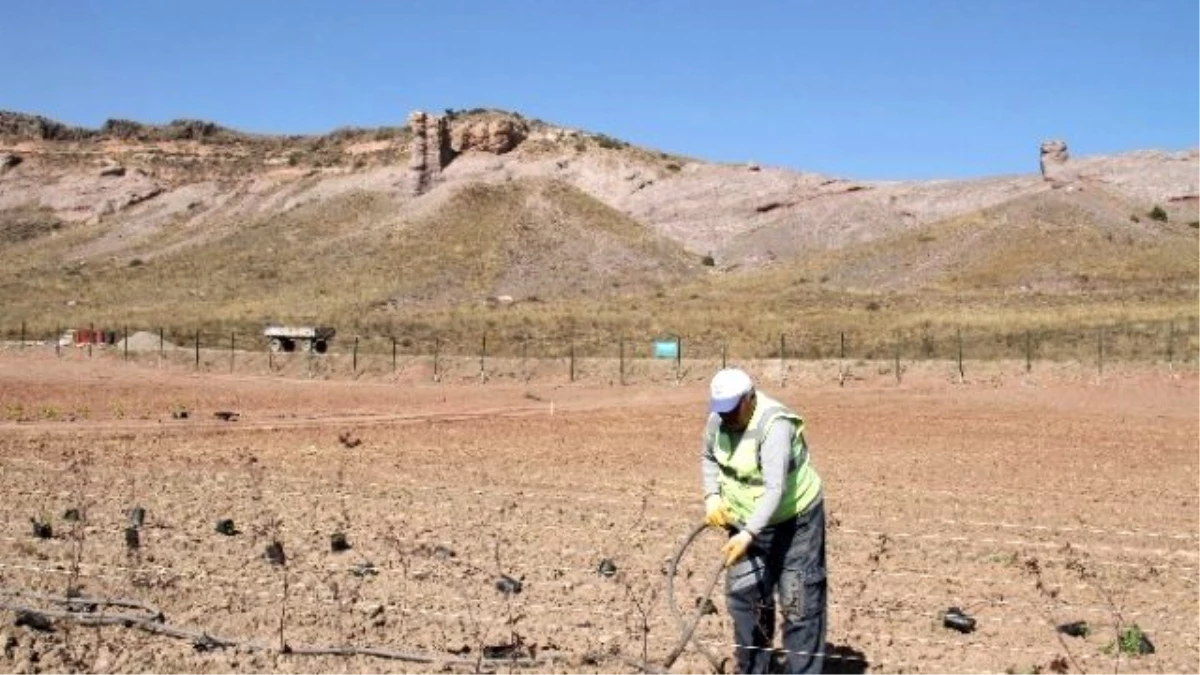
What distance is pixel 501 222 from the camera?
7300 cm

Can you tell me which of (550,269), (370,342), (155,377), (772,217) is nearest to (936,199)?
(772,217)

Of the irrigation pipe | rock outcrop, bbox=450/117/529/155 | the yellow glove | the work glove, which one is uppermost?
rock outcrop, bbox=450/117/529/155

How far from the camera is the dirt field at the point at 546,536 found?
8.52m

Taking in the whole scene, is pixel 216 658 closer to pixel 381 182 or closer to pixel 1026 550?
pixel 1026 550

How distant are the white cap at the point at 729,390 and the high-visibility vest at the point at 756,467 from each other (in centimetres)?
18

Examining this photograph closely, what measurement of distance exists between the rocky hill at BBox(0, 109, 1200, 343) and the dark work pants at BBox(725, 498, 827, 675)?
4976 centimetres

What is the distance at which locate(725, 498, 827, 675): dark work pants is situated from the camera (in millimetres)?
6875

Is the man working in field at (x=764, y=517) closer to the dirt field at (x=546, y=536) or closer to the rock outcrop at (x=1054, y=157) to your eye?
the dirt field at (x=546, y=536)

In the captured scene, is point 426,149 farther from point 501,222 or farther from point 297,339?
point 297,339

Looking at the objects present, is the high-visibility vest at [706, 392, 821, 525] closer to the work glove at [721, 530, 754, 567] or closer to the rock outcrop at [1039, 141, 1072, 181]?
the work glove at [721, 530, 754, 567]

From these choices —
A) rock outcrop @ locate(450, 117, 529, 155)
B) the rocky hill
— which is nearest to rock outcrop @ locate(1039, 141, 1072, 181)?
the rocky hill

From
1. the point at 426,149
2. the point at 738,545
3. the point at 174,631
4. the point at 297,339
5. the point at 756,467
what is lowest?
the point at 174,631

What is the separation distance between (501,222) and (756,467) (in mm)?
66941

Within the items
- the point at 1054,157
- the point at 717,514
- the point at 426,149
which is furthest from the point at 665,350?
the point at 1054,157
